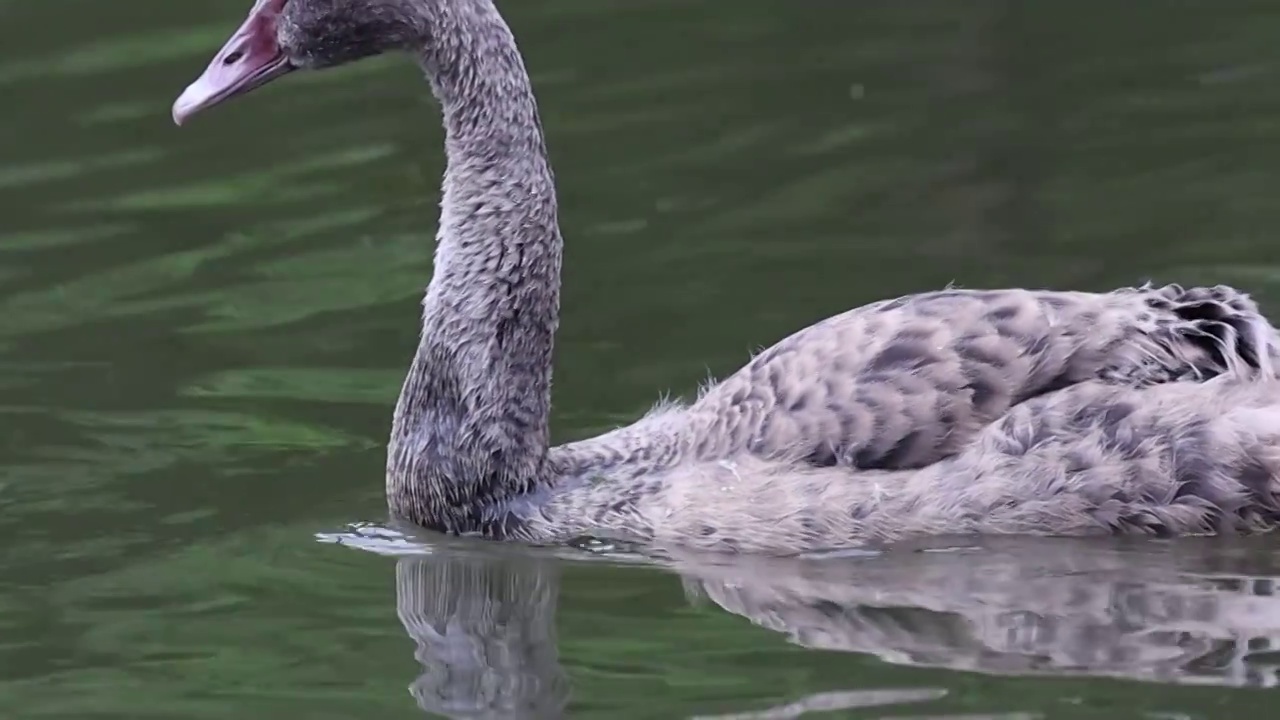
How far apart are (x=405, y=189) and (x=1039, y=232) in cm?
325

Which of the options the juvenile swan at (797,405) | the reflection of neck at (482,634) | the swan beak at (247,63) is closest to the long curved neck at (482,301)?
the juvenile swan at (797,405)

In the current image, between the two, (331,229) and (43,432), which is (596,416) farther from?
(331,229)


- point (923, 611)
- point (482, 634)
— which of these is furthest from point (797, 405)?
point (482, 634)

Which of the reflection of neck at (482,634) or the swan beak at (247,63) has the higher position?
the swan beak at (247,63)

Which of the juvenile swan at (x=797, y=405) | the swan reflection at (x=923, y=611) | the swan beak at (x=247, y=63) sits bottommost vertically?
the swan reflection at (x=923, y=611)

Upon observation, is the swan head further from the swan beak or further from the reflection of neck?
the reflection of neck

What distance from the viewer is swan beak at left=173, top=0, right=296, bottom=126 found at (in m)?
8.90

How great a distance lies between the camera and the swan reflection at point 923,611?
23.4 feet

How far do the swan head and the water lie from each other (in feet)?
4.63

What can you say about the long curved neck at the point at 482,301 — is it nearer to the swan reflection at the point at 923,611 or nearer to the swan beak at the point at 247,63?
the swan reflection at the point at 923,611

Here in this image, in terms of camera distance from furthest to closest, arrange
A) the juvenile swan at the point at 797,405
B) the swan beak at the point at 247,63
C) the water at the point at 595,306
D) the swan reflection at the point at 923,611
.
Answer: the swan beak at the point at 247,63 < the juvenile swan at the point at 797,405 < the water at the point at 595,306 < the swan reflection at the point at 923,611

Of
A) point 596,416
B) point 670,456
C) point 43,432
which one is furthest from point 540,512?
point 43,432

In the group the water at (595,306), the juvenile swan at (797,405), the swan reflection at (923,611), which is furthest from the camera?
the juvenile swan at (797,405)

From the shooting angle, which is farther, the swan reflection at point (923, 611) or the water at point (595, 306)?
the water at point (595, 306)
